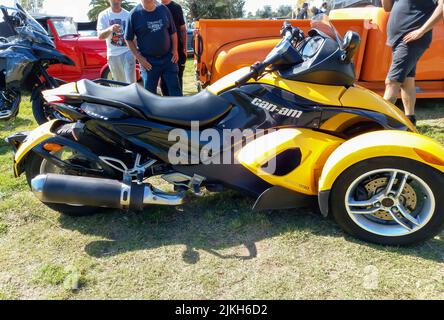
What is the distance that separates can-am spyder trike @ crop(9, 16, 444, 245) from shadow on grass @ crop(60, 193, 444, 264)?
204 millimetres

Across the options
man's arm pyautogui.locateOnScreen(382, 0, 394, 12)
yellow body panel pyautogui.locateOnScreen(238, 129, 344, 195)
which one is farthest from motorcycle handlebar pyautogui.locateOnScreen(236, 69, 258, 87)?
man's arm pyautogui.locateOnScreen(382, 0, 394, 12)

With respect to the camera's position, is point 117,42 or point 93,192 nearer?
point 93,192

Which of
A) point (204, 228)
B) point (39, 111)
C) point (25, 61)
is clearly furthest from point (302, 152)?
point (25, 61)

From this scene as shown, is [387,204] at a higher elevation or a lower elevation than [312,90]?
lower

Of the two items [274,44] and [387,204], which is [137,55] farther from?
[387,204]

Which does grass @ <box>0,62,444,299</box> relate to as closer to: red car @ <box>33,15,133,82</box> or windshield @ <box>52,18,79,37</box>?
red car @ <box>33,15,133,82</box>

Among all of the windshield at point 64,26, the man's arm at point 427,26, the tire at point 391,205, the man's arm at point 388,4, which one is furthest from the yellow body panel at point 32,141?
the windshield at point 64,26

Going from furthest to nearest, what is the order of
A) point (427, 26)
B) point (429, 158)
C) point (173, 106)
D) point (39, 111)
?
point (39, 111) → point (427, 26) → point (173, 106) → point (429, 158)

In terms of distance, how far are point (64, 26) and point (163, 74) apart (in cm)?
502

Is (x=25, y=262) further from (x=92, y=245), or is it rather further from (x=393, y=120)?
(x=393, y=120)

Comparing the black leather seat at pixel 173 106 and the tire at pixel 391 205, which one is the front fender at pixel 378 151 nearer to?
the tire at pixel 391 205

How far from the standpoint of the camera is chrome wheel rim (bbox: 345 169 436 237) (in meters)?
2.36

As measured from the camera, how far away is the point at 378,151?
2271 millimetres
